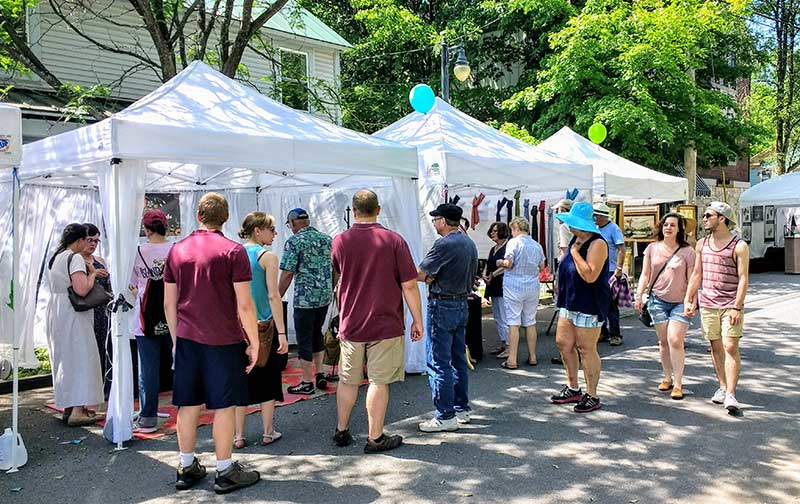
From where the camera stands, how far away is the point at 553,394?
585 cm

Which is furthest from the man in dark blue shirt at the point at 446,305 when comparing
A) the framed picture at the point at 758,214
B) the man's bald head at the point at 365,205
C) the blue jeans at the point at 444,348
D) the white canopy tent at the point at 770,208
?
the framed picture at the point at 758,214

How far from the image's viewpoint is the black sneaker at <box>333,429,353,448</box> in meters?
4.55

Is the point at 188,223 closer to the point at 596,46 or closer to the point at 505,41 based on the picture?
the point at 596,46

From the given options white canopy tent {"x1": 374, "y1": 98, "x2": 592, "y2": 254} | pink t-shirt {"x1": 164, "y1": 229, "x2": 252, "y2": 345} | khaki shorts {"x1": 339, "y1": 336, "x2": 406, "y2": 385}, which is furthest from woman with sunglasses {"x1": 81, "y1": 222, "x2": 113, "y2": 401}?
white canopy tent {"x1": 374, "y1": 98, "x2": 592, "y2": 254}

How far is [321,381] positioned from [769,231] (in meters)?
19.9

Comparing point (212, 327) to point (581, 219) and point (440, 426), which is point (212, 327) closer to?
point (440, 426)

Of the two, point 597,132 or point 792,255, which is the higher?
point 597,132

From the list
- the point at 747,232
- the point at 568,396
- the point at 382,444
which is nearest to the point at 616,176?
the point at 568,396

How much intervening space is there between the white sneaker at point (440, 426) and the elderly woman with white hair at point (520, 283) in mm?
2182

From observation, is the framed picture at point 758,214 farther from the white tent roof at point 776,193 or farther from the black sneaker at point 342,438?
the black sneaker at point 342,438

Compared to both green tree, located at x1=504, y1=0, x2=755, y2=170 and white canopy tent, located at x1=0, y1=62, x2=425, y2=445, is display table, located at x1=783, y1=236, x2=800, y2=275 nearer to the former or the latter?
green tree, located at x1=504, y1=0, x2=755, y2=170

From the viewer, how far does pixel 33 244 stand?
7168 millimetres

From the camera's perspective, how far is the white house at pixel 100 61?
36.5 ft

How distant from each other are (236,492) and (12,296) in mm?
2219
